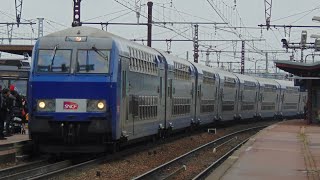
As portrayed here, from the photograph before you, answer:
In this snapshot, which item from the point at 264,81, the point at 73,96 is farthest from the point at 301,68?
the point at 73,96

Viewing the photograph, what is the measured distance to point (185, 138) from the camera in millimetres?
26109

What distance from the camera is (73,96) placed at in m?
14.4

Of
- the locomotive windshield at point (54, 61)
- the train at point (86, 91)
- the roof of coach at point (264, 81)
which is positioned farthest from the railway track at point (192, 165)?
the roof of coach at point (264, 81)

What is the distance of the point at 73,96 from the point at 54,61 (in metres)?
1.10

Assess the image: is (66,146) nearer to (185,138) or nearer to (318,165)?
(318,165)

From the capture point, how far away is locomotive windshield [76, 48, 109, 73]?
14.7m

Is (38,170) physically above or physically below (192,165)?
above

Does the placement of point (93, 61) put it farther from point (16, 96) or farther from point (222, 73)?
point (222, 73)

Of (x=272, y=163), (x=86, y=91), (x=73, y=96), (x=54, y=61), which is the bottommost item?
(x=272, y=163)

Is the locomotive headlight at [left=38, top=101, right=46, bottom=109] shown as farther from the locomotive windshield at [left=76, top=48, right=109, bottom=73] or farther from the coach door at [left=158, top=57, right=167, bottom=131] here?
the coach door at [left=158, top=57, right=167, bottom=131]

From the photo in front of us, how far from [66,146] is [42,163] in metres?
0.75

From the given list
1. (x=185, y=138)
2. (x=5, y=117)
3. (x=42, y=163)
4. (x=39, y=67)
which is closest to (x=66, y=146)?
(x=42, y=163)

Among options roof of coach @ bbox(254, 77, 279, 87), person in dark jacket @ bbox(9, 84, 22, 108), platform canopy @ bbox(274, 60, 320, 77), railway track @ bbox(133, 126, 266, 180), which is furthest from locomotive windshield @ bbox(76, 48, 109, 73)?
roof of coach @ bbox(254, 77, 279, 87)

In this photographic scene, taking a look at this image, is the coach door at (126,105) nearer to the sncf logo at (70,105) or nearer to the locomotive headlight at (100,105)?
the locomotive headlight at (100,105)
